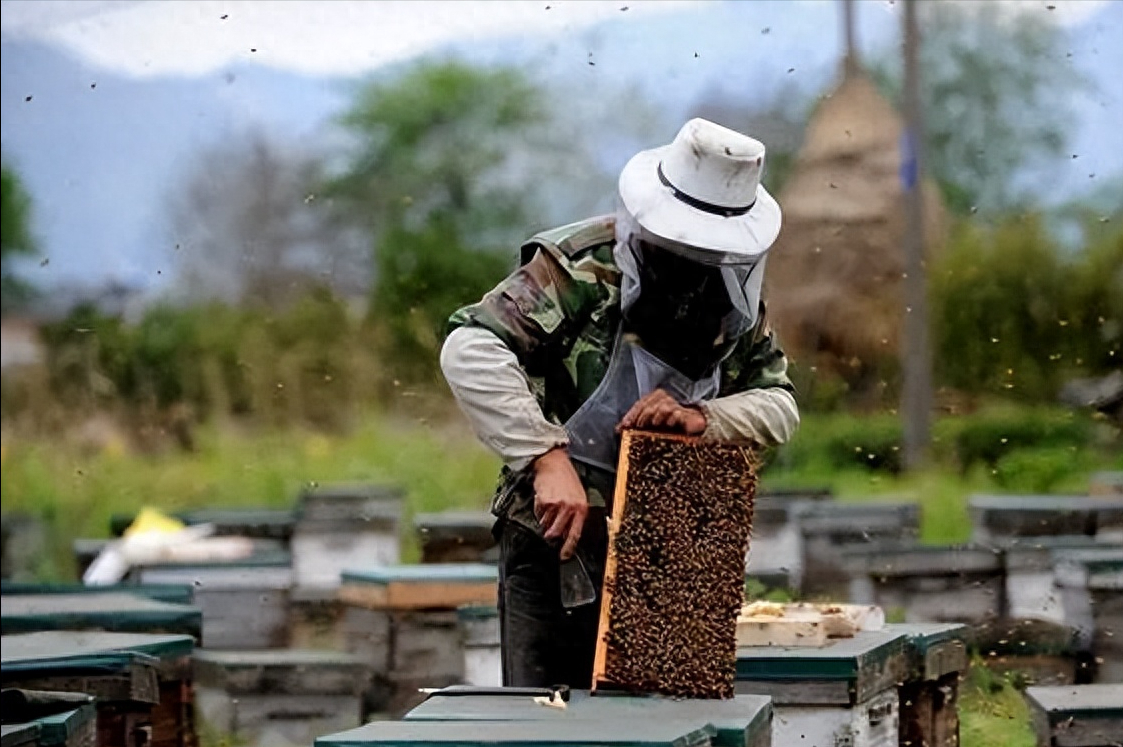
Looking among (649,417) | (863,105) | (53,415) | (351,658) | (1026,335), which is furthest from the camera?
(53,415)

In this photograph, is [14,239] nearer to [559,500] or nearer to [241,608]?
[241,608]

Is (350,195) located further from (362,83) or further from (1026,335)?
(1026,335)

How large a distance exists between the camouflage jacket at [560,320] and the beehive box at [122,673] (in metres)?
1.49

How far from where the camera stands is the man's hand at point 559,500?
3.49 meters

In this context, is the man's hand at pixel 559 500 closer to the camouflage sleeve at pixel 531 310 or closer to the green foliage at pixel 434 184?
the camouflage sleeve at pixel 531 310

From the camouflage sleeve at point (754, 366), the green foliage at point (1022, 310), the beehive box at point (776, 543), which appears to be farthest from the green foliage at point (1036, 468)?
the camouflage sleeve at point (754, 366)

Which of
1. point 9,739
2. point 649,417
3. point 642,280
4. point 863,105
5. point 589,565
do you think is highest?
point 863,105

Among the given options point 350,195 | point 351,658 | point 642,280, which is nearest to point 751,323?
point 642,280

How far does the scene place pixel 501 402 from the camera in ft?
11.6

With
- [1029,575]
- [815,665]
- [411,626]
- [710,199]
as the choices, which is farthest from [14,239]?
[710,199]

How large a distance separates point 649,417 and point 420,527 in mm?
5123

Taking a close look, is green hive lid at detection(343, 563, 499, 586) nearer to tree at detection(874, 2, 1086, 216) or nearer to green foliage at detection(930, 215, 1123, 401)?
green foliage at detection(930, 215, 1123, 401)

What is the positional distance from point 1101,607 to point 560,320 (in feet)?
9.70

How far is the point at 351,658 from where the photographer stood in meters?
6.85
